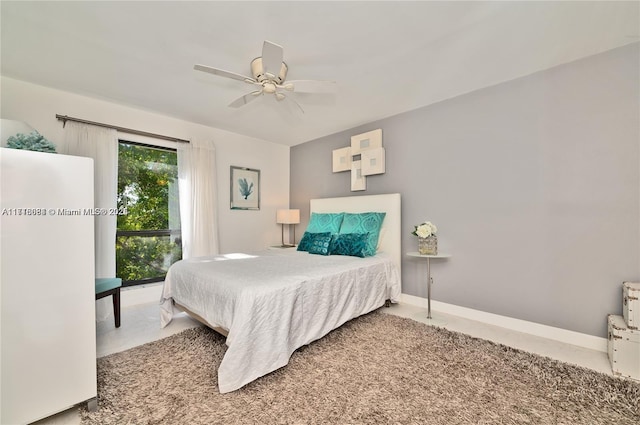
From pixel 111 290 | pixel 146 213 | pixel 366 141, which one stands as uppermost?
pixel 366 141

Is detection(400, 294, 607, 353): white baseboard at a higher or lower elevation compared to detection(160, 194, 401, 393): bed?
lower

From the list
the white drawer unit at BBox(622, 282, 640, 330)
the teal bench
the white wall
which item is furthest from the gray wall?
the teal bench

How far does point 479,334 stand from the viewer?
97.2 inches

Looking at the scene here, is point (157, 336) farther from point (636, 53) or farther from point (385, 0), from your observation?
point (636, 53)

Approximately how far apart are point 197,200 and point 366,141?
2.63 meters

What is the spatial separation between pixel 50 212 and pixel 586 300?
3.95m

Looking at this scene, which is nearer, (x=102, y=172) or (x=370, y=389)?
(x=370, y=389)

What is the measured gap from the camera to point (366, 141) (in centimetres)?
383

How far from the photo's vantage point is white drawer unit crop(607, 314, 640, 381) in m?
1.77

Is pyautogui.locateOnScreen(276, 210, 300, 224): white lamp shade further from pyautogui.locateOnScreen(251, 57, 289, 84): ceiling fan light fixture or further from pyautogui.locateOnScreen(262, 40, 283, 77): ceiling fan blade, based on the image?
pyautogui.locateOnScreen(262, 40, 283, 77): ceiling fan blade

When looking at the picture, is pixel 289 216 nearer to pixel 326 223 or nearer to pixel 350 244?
pixel 326 223

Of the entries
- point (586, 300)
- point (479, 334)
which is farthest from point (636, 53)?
point (479, 334)

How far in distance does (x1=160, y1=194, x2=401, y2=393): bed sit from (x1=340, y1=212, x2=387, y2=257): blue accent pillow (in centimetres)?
15

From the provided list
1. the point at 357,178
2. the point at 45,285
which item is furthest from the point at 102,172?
the point at 357,178
